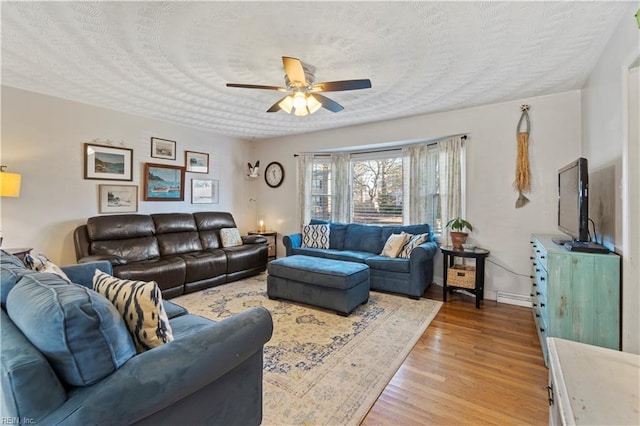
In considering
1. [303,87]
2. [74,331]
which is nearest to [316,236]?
[303,87]

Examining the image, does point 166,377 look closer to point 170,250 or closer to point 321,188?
point 170,250

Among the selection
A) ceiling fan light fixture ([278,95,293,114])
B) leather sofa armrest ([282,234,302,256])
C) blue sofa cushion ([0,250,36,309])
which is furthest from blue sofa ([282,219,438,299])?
blue sofa cushion ([0,250,36,309])

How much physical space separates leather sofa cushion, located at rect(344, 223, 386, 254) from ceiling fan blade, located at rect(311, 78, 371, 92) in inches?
102

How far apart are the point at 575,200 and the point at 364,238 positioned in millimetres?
2732

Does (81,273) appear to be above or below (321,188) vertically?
below

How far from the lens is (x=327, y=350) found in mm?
2420

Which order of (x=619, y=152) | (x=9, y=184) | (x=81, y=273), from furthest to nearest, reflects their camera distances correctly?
1. (x=9, y=184)
2. (x=81, y=273)
3. (x=619, y=152)

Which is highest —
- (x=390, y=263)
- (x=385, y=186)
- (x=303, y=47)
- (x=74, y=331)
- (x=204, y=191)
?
(x=303, y=47)

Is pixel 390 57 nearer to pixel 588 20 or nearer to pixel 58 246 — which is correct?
pixel 588 20

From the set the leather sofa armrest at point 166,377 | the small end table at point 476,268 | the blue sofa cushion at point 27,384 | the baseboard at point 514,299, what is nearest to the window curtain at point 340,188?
the small end table at point 476,268

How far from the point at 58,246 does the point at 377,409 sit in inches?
162

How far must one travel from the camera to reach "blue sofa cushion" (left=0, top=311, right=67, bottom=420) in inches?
32.9

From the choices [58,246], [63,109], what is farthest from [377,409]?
[63,109]

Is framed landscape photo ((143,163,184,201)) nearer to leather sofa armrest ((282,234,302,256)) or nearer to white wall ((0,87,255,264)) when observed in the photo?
white wall ((0,87,255,264))
